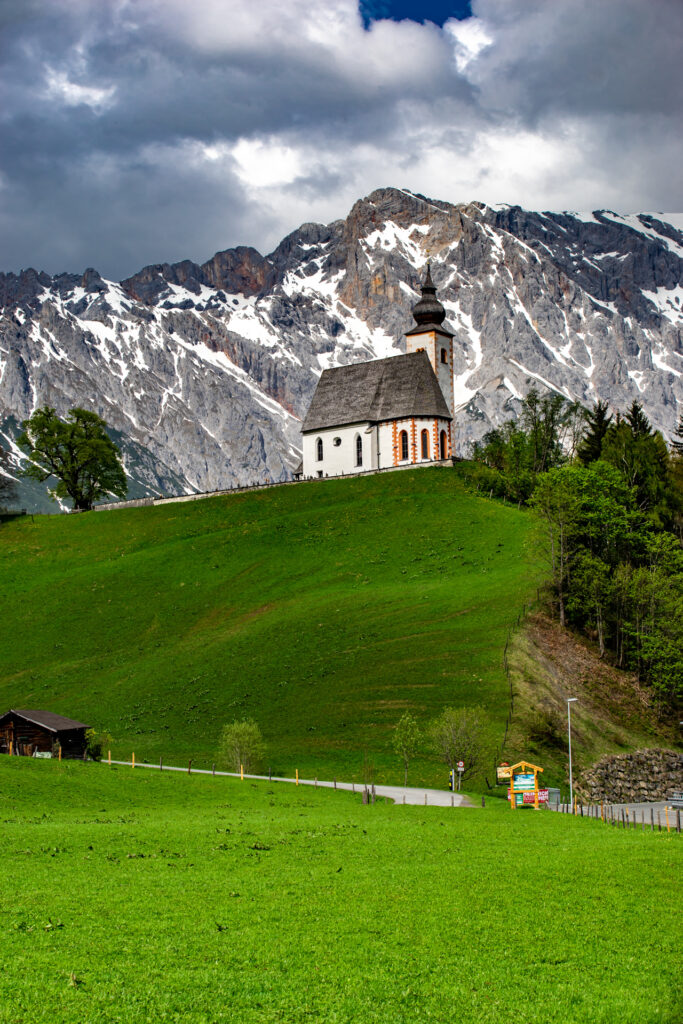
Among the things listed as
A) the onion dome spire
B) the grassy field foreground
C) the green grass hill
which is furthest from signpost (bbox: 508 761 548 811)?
the onion dome spire

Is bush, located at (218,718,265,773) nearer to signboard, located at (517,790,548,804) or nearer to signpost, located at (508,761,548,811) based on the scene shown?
signpost, located at (508,761,548,811)

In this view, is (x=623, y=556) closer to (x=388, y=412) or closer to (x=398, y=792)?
(x=398, y=792)

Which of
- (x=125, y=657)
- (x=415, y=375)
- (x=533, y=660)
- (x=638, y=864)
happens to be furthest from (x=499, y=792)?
(x=415, y=375)

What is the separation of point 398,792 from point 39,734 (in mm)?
21578

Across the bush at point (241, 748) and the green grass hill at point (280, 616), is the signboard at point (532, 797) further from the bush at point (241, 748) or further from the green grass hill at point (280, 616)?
the bush at point (241, 748)

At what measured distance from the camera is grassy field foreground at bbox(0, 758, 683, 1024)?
693 inches

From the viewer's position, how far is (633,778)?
6481cm

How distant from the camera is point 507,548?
9525cm

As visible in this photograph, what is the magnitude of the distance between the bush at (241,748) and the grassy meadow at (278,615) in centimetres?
238

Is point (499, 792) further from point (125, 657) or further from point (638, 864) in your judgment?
point (125, 657)

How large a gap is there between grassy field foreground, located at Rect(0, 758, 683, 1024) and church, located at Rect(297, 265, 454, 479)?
92.9 m

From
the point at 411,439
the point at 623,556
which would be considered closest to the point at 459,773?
the point at 623,556

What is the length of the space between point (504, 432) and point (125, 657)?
8766 centimetres

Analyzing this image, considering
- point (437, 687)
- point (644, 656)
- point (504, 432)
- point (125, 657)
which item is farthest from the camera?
point (504, 432)
